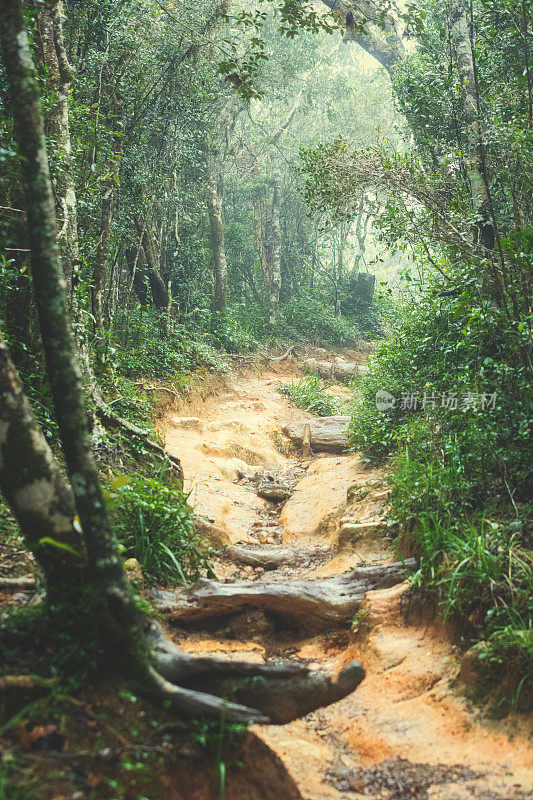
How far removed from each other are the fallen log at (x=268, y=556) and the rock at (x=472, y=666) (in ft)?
7.70

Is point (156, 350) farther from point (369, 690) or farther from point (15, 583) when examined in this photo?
point (369, 690)

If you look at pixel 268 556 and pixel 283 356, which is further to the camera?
pixel 283 356

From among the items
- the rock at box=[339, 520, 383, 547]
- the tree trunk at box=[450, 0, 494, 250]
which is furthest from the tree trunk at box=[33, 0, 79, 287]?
the tree trunk at box=[450, 0, 494, 250]

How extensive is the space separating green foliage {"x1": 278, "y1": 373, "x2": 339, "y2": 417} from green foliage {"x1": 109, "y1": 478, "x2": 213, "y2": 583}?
8.67 m

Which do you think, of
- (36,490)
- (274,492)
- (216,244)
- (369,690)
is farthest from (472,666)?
(216,244)

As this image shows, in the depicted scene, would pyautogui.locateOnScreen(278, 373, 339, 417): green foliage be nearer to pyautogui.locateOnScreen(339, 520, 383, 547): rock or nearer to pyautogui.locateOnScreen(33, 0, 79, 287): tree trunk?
pyautogui.locateOnScreen(339, 520, 383, 547): rock

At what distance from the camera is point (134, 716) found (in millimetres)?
2223

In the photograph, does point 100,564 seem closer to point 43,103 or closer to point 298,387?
point 43,103

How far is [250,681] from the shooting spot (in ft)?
8.64

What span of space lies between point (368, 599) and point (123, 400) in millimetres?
4413

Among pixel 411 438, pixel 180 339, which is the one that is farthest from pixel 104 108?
pixel 411 438

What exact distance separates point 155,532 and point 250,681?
1.92 m

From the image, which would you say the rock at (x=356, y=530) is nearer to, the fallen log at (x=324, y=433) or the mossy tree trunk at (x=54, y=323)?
the mossy tree trunk at (x=54, y=323)

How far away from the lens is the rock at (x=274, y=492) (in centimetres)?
762
